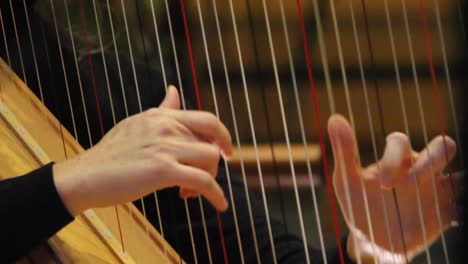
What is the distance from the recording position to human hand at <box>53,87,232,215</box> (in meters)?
1.07

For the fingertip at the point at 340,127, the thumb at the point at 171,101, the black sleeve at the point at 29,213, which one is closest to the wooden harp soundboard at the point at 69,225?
the black sleeve at the point at 29,213

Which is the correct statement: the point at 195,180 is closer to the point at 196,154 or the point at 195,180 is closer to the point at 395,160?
the point at 196,154

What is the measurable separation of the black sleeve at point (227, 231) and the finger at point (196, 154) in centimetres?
41

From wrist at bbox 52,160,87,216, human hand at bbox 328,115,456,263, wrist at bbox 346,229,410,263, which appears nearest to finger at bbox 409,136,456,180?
human hand at bbox 328,115,456,263

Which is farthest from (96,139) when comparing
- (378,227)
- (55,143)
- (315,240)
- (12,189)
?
(315,240)

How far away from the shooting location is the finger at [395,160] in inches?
41.5

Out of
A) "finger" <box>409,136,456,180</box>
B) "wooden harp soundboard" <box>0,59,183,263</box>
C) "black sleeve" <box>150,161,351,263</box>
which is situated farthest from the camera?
"black sleeve" <box>150,161,351,263</box>

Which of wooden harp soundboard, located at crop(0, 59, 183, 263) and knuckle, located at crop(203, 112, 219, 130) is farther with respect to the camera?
wooden harp soundboard, located at crop(0, 59, 183, 263)

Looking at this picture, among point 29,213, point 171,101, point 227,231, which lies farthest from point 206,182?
point 227,231

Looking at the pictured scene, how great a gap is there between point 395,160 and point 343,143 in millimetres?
67

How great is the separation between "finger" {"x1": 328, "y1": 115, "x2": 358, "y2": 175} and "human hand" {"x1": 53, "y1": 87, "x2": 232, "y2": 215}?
129 millimetres

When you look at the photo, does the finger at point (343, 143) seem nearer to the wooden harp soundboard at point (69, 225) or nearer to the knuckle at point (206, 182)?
the knuckle at point (206, 182)

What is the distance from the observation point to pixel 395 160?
1060mm

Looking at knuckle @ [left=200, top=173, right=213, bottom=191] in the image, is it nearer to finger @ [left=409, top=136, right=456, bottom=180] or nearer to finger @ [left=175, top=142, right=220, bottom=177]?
finger @ [left=175, top=142, right=220, bottom=177]
